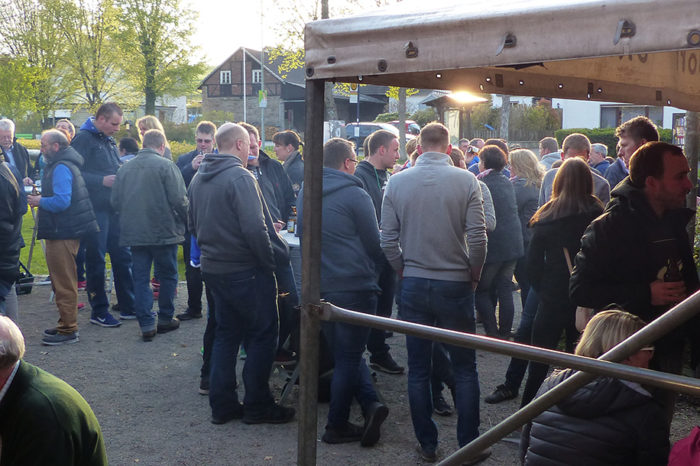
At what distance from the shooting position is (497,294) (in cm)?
730

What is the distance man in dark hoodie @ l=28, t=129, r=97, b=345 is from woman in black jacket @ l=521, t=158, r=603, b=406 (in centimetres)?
437

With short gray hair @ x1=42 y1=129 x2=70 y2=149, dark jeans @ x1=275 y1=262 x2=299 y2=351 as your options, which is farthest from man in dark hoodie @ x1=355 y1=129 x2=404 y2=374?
short gray hair @ x1=42 y1=129 x2=70 y2=149

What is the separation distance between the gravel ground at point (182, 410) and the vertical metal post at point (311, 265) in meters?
1.79

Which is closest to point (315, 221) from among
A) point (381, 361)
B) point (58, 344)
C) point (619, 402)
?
point (619, 402)

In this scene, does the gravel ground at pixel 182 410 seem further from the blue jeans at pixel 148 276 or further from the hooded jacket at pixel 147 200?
the hooded jacket at pixel 147 200

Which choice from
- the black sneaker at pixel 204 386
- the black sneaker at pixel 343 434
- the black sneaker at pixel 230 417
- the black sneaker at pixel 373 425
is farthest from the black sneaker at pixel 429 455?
the black sneaker at pixel 204 386

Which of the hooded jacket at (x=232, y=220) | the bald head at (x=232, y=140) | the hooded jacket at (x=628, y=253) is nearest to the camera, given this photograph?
the hooded jacket at (x=628, y=253)

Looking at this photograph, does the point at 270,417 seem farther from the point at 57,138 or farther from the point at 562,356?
the point at 57,138

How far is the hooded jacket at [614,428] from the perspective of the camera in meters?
2.88

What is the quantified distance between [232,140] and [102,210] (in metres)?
3.34

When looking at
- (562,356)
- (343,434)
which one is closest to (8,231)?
(343,434)

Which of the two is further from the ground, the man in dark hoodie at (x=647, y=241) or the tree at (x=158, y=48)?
the tree at (x=158, y=48)

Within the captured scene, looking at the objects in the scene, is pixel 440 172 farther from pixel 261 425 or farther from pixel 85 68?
pixel 85 68

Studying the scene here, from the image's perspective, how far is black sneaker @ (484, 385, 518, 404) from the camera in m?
5.68
